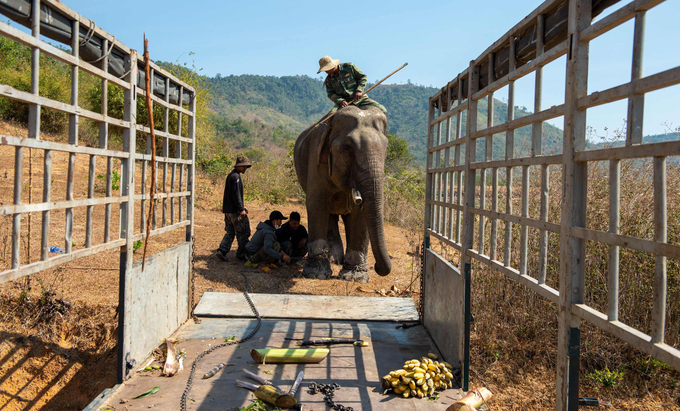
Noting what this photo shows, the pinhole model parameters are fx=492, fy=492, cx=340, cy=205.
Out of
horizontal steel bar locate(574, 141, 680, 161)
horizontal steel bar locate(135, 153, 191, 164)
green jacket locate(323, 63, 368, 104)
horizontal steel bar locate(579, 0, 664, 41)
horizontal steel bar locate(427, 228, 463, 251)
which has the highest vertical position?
green jacket locate(323, 63, 368, 104)

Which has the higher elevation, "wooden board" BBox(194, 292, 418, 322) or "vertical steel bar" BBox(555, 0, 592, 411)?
"vertical steel bar" BBox(555, 0, 592, 411)

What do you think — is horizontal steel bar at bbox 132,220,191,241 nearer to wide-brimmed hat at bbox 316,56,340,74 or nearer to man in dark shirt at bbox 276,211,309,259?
man in dark shirt at bbox 276,211,309,259

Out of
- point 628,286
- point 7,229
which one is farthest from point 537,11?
point 7,229

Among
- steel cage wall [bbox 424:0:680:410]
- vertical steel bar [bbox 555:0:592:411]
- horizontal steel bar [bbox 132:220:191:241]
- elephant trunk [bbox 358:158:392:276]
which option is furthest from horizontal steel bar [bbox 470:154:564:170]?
horizontal steel bar [bbox 132:220:191:241]

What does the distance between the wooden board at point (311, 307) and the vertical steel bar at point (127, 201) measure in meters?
2.07

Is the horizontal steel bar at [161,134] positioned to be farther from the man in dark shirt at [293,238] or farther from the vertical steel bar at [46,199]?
the man in dark shirt at [293,238]

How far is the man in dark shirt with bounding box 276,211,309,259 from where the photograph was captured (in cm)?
932

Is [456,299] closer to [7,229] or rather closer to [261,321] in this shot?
[261,321]

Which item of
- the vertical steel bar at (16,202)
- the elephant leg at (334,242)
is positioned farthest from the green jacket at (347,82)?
the vertical steel bar at (16,202)

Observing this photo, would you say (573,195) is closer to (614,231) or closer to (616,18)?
(614,231)

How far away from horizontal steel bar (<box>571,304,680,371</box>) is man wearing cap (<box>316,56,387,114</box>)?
655 centimetres

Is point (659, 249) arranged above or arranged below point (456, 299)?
above

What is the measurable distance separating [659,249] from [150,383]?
3775 mm

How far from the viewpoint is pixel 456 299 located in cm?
436
